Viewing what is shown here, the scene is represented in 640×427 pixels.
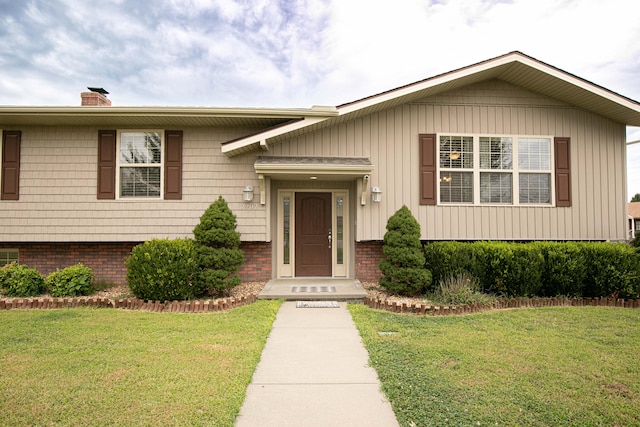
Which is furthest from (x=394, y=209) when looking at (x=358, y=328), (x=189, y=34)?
(x=189, y=34)

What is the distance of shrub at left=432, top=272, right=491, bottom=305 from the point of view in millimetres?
6172

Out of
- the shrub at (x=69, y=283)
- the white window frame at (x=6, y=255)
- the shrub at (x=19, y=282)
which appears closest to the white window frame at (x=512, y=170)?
the shrub at (x=69, y=283)

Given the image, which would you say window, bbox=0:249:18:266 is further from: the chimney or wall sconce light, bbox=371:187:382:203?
wall sconce light, bbox=371:187:382:203

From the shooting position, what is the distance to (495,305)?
6191mm

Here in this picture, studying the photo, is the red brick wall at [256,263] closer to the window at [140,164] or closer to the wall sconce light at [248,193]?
the wall sconce light at [248,193]

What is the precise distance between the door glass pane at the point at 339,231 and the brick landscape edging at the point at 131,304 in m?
3.01

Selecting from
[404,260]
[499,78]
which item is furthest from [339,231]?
[499,78]

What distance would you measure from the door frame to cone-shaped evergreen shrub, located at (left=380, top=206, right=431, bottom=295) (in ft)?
5.67

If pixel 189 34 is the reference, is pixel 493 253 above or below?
below

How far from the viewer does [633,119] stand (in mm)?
8180

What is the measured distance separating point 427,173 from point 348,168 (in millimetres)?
1976

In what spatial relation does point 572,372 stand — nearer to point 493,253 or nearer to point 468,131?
point 493,253

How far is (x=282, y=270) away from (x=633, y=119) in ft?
28.9

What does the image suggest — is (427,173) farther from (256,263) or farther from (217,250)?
(217,250)
